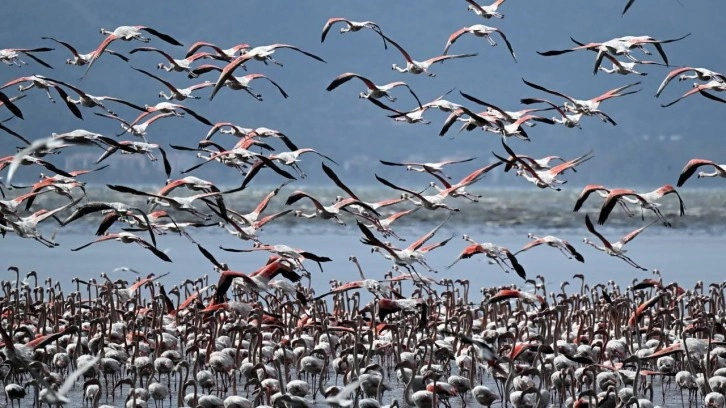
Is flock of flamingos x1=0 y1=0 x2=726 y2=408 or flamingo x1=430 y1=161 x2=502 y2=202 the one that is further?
flamingo x1=430 y1=161 x2=502 y2=202

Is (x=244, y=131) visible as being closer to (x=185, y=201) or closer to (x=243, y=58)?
(x=243, y=58)

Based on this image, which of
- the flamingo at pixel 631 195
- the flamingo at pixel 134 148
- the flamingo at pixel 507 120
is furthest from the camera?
the flamingo at pixel 507 120

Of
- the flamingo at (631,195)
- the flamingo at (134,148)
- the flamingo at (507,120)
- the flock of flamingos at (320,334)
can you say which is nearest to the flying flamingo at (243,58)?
the flock of flamingos at (320,334)

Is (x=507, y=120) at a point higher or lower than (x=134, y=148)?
higher

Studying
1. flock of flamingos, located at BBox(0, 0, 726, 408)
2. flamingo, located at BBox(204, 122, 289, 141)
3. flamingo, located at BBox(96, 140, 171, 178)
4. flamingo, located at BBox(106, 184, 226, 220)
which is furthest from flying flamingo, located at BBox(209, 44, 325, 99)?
flamingo, located at BBox(106, 184, 226, 220)

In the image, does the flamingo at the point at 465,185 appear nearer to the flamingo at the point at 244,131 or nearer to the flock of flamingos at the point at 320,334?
the flock of flamingos at the point at 320,334

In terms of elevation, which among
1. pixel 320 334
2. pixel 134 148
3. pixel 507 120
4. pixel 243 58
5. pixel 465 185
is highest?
pixel 243 58

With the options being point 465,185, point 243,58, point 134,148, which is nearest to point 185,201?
point 134,148

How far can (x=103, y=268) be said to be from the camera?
35156mm

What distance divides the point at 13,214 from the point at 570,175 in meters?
153

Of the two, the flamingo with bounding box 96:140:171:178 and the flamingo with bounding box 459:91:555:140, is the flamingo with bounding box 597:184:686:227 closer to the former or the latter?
the flamingo with bounding box 459:91:555:140

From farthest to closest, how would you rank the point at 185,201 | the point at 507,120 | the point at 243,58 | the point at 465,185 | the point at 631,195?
the point at 507,120
the point at 465,185
the point at 243,58
the point at 631,195
the point at 185,201

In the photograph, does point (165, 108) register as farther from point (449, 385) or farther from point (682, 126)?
point (682, 126)

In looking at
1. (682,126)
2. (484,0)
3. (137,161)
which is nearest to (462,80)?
(682,126)
